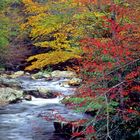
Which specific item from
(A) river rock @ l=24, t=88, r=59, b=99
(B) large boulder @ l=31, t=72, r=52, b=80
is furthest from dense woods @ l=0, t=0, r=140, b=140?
(B) large boulder @ l=31, t=72, r=52, b=80

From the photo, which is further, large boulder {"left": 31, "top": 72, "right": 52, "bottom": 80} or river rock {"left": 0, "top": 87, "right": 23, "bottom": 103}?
large boulder {"left": 31, "top": 72, "right": 52, "bottom": 80}

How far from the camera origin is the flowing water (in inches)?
522

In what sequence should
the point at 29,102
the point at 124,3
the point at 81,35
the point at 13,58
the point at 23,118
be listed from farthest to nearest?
1. the point at 13,58
2. the point at 29,102
3. the point at 23,118
4. the point at 81,35
5. the point at 124,3

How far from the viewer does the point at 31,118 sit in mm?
15953

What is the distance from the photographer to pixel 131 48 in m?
9.54

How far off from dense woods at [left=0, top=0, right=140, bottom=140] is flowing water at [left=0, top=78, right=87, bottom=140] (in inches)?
87.2

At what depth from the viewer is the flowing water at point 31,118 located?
43.5ft

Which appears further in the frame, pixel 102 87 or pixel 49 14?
pixel 49 14

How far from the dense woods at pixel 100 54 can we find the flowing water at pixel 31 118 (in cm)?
221

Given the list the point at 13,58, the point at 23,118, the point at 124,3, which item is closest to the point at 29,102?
the point at 23,118

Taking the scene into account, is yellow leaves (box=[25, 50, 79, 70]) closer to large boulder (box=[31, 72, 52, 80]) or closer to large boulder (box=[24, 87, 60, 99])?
large boulder (box=[24, 87, 60, 99])

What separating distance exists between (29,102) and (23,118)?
3525 mm

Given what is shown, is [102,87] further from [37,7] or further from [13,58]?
[13,58]

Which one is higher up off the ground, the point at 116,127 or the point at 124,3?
the point at 124,3
